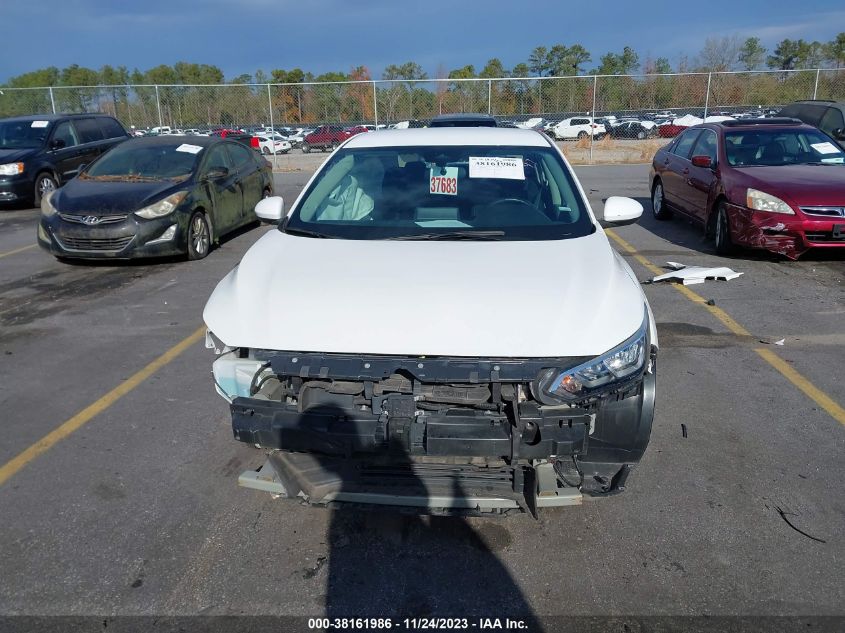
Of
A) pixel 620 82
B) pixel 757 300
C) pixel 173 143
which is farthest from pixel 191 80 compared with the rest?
pixel 757 300

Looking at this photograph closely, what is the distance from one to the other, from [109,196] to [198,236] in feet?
3.83

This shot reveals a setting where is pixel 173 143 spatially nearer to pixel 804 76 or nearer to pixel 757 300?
pixel 757 300

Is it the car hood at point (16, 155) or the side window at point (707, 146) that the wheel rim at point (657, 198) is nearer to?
the side window at point (707, 146)

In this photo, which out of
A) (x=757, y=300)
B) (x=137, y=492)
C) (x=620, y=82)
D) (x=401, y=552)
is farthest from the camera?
(x=620, y=82)

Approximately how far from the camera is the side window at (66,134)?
1395cm

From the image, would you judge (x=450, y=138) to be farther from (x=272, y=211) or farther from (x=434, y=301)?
(x=434, y=301)

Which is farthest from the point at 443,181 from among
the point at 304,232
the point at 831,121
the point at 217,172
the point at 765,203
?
the point at 831,121

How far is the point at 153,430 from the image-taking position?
431 centimetres

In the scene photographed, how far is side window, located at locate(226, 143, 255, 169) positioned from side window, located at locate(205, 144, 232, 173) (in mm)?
189

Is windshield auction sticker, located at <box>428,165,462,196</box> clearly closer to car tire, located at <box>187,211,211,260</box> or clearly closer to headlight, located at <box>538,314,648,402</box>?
headlight, located at <box>538,314,648,402</box>

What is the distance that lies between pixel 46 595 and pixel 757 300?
21.7 ft

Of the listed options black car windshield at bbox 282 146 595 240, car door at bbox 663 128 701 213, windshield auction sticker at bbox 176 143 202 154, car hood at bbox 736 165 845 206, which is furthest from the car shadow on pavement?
car door at bbox 663 128 701 213

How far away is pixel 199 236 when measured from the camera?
30.1ft

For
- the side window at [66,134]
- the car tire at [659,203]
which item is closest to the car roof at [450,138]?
the car tire at [659,203]
